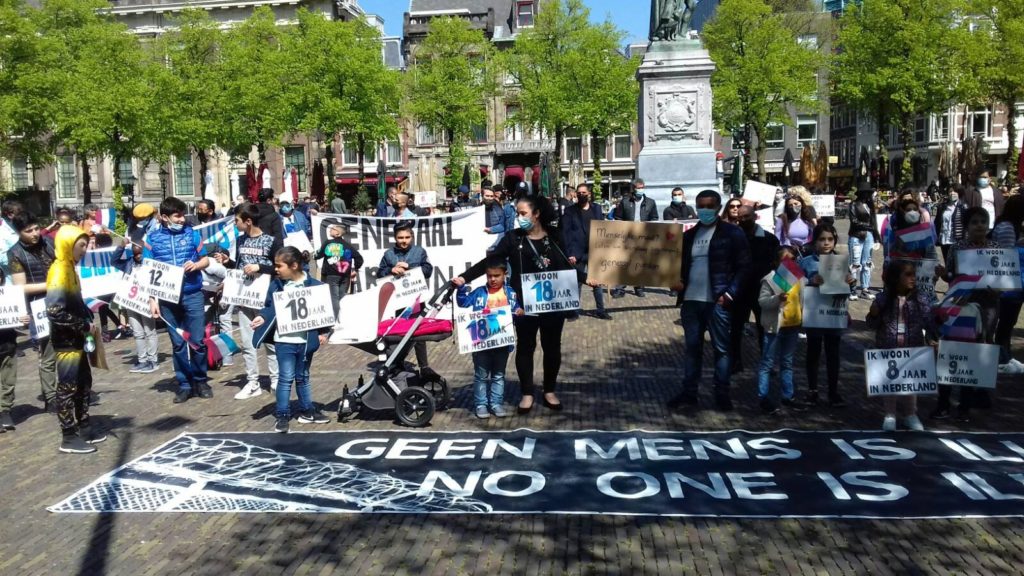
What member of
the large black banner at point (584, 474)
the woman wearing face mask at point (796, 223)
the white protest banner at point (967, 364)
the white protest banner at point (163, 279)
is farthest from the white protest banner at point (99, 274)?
the woman wearing face mask at point (796, 223)

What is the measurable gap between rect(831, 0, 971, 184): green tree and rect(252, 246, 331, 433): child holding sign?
139 ft

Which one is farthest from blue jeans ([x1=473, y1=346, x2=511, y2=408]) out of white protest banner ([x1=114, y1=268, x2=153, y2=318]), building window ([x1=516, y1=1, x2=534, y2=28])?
building window ([x1=516, y1=1, x2=534, y2=28])

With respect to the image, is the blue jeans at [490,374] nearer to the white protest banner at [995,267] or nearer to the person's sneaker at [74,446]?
the person's sneaker at [74,446]

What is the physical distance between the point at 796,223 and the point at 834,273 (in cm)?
477

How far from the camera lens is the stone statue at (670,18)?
21.5m

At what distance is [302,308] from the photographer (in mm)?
8430

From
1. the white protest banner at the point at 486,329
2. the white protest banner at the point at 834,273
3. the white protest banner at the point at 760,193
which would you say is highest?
the white protest banner at the point at 760,193

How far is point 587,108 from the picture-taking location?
51.5m

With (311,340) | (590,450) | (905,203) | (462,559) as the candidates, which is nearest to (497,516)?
(462,559)

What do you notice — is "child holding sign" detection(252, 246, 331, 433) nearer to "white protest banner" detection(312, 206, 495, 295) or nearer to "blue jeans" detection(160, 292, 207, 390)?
"blue jeans" detection(160, 292, 207, 390)

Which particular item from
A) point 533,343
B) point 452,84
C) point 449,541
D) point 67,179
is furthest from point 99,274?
point 67,179

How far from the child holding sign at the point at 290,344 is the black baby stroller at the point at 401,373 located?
1.24 ft

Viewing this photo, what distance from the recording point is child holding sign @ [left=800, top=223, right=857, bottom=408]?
8852 millimetres

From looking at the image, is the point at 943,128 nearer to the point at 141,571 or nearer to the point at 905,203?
the point at 905,203
